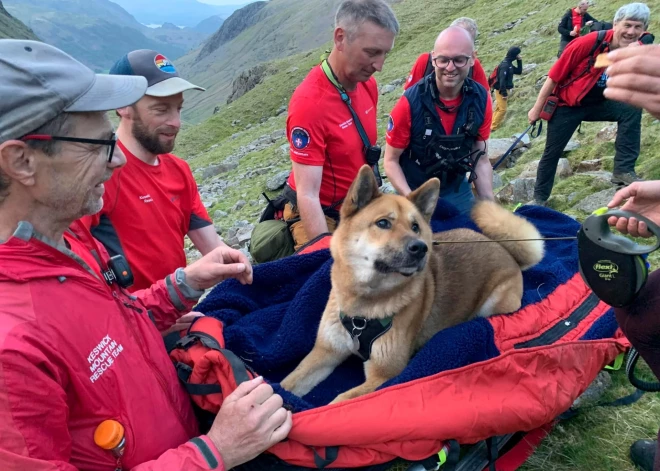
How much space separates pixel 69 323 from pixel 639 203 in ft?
9.78

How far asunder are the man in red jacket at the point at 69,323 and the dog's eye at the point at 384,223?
58.1 inches

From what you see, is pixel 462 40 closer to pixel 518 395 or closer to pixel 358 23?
pixel 358 23

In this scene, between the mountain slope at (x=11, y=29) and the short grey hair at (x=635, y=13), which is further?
the mountain slope at (x=11, y=29)

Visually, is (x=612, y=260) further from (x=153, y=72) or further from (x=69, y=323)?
(x=153, y=72)

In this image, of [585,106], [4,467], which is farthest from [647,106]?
[585,106]

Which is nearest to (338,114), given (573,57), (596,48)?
(573,57)

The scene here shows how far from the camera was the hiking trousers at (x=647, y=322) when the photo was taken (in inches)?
82.1

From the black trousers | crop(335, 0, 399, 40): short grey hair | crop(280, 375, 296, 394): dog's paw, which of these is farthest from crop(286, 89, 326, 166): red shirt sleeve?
the black trousers

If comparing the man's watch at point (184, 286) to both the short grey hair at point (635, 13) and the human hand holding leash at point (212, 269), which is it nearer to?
the human hand holding leash at point (212, 269)

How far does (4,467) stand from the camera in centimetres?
127

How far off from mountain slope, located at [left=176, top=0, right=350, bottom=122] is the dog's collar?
11534cm

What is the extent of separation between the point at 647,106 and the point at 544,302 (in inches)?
79.9

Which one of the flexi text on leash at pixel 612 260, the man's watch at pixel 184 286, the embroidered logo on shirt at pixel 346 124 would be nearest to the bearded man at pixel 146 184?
the man's watch at pixel 184 286

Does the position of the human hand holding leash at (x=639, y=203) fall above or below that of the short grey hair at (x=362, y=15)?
below
